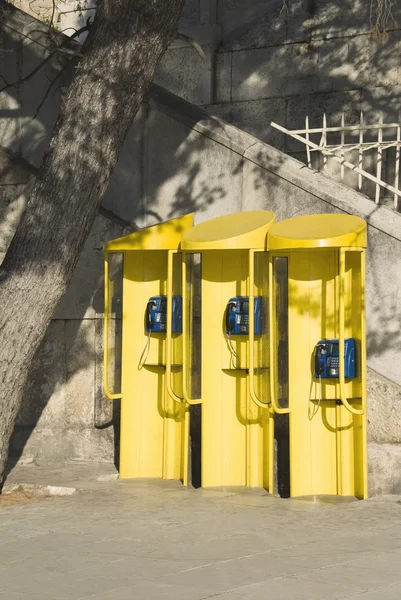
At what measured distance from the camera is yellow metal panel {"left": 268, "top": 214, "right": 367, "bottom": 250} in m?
7.78

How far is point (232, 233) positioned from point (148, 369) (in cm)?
157

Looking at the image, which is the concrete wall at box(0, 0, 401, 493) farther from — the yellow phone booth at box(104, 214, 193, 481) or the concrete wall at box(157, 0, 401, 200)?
the concrete wall at box(157, 0, 401, 200)

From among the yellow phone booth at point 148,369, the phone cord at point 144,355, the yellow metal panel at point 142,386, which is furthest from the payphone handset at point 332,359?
the phone cord at point 144,355

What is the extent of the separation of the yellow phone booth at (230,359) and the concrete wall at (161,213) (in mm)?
470

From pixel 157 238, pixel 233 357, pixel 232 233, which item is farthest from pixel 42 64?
pixel 233 357

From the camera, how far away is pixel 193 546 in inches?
256

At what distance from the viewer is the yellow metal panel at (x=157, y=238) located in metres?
8.71

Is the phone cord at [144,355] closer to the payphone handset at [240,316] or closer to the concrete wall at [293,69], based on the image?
the payphone handset at [240,316]

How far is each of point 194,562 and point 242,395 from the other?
266 cm

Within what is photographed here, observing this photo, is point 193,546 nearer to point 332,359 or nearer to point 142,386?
point 332,359

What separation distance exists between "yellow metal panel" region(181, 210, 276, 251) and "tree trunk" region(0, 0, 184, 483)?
2.85 feet

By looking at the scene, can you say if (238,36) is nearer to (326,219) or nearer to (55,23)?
(55,23)

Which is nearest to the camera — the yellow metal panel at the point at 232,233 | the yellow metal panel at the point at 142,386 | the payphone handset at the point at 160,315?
the yellow metal panel at the point at 232,233

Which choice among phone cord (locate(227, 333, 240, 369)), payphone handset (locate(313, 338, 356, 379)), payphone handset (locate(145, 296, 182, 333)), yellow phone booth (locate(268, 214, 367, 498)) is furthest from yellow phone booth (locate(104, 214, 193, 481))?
→ payphone handset (locate(313, 338, 356, 379))
